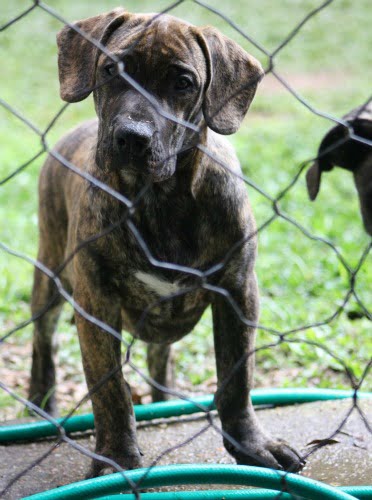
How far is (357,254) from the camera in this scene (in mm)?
6879

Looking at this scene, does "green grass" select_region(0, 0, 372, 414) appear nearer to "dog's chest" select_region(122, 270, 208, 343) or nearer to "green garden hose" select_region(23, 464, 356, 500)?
"dog's chest" select_region(122, 270, 208, 343)

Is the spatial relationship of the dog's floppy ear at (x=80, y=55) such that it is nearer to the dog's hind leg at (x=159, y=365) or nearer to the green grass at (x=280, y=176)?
the dog's hind leg at (x=159, y=365)

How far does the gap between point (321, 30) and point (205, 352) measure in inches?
489

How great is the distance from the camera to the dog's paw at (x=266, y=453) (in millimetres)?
3342

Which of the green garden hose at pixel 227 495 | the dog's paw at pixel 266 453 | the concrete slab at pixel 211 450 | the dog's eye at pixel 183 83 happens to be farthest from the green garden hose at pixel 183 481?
the dog's eye at pixel 183 83

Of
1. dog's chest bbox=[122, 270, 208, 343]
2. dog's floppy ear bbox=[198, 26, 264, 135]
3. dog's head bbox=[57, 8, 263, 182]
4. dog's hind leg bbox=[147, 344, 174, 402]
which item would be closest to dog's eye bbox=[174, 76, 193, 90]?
dog's head bbox=[57, 8, 263, 182]

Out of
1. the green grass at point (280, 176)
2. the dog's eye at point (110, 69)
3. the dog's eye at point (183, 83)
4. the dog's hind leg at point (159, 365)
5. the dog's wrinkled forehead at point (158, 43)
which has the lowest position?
the green grass at point (280, 176)

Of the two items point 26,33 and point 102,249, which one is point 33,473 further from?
point 26,33

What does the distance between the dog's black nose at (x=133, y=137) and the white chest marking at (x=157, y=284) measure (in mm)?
665

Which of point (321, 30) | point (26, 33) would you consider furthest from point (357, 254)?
point (26, 33)

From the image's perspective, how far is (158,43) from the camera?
2.92 metres

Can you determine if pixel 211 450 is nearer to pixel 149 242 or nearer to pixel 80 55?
pixel 149 242

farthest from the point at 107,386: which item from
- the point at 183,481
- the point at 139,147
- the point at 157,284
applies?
the point at 139,147

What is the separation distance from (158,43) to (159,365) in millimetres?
2149
